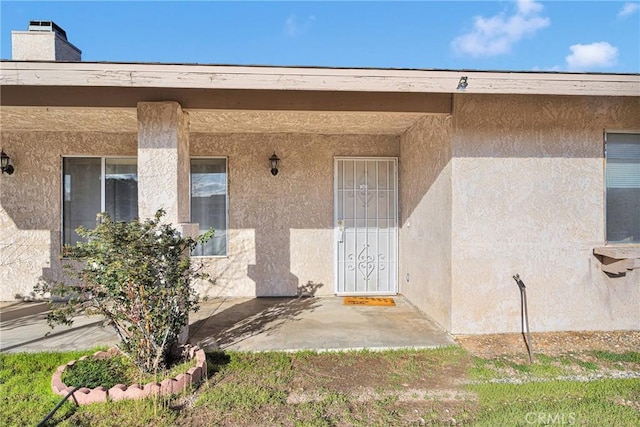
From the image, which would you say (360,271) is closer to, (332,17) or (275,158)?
(275,158)

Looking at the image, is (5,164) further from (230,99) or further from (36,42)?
(230,99)

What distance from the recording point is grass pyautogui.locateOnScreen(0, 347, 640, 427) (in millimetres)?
2564

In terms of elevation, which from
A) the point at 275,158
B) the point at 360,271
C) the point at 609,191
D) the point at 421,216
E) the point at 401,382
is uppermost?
the point at 275,158

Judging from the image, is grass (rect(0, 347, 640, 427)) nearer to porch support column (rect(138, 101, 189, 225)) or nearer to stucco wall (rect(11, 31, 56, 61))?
porch support column (rect(138, 101, 189, 225))

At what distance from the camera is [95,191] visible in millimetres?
5902

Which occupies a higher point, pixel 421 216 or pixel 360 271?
pixel 421 216

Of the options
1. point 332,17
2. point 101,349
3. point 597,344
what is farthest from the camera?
point 332,17

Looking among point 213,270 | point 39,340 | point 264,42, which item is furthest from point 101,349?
point 264,42

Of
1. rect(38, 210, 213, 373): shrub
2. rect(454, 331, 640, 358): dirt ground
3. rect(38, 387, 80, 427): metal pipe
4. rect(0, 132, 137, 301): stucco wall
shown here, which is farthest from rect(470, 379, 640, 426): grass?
rect(0, 132, 137, 301): stucco wall

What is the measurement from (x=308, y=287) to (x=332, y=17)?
603cm

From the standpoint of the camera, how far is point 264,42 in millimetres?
8508

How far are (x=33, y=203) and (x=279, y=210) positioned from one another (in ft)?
13.5

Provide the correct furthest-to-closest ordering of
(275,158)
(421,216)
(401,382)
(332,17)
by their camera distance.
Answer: (332,17), (275,158), (421,216), (401,382)

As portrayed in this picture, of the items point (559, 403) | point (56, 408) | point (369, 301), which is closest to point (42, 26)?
point (56, 408)
